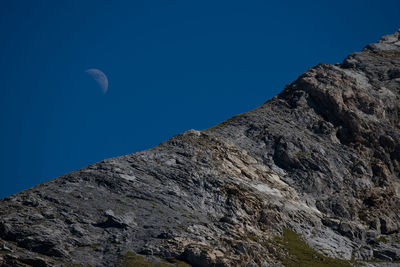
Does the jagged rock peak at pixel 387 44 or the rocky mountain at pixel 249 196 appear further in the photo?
the jagged rock peak at pixel 387 44

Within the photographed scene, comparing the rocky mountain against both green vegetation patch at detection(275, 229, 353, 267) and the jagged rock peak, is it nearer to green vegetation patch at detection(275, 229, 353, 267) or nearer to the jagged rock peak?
green vegetation patch at detection(275, 229, 353, 267)

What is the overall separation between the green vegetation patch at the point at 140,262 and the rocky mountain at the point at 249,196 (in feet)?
0.42

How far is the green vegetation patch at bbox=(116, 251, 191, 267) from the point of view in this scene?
57719mm

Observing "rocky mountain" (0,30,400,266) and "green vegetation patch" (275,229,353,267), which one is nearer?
"rocky mountain" (0,30,400,266)

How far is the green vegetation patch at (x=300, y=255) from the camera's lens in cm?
6850

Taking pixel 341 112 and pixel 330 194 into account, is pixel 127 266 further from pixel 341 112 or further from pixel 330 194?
pixel 341 112

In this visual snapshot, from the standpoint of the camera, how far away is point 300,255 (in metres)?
70.7

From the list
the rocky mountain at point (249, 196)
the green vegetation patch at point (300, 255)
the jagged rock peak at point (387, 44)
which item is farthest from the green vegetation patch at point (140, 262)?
the jagged rock peak at point (387, 44)

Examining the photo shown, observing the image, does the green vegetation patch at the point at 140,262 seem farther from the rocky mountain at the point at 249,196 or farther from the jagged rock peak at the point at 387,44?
the jagged rock peak at the point at 387,44

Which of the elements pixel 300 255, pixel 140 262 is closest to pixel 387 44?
pixel 300 255

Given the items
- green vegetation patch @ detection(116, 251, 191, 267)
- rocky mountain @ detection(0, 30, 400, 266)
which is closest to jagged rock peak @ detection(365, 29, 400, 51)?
rocky mountain @ detection(0, 30, 400, 266)

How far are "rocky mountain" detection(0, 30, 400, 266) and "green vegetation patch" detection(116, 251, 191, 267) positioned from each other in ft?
0.42

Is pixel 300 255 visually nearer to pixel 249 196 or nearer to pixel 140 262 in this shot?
pixel 249 196

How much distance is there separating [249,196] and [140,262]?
1040 inches
